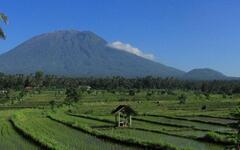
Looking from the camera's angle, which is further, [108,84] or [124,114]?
[108,84]

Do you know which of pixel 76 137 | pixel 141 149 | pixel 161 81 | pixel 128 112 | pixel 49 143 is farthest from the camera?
pixel 161 81

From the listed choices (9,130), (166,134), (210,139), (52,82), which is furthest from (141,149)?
(52,82)

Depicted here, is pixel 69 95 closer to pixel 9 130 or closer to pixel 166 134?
pixel 9 130

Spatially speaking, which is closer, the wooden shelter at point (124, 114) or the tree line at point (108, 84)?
the wooden shelter at point (124, 114)

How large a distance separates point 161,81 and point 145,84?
9.18m

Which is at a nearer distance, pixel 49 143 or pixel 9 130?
pixel 49 143

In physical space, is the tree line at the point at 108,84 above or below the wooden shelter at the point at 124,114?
above

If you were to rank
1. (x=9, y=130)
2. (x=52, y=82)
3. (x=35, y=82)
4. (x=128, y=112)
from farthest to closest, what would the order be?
(x=52, y=82)
(x=35, y=82)
(x=128, y=112)
(x=9, y=130)

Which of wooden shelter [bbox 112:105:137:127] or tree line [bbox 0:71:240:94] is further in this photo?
tree line [bbox 0:71:240:94]

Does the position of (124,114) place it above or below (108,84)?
below

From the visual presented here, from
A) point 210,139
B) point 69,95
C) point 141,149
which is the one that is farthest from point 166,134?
point 69,95

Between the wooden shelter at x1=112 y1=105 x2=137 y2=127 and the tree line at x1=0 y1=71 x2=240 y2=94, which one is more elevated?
the tree line at x1=0 y1=71 x2=240 y2=94

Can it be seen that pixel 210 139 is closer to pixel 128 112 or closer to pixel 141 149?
pixel 141 149

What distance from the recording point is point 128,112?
37406 millimetres
